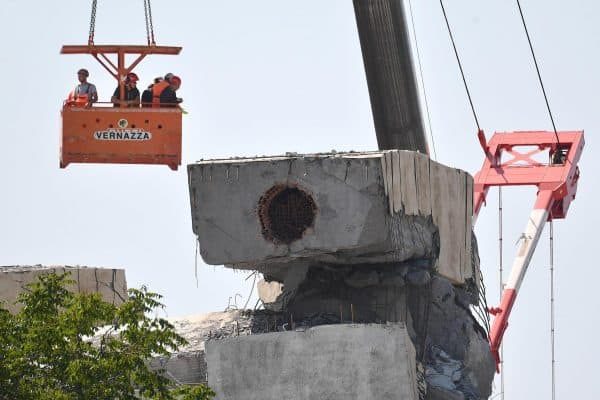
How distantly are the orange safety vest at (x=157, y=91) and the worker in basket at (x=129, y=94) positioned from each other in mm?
386

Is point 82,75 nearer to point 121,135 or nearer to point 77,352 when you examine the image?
point 121,135

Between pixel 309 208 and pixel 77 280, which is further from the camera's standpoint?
pixel 77 280

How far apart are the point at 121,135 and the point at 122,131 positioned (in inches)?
3.4

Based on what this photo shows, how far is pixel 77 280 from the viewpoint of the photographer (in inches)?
Result: 2036

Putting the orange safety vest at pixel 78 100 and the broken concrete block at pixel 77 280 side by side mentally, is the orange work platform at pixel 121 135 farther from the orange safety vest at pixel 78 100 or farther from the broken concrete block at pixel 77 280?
the broken concrete block at pixel 77 280

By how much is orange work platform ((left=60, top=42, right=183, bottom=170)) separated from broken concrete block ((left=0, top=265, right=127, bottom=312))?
247cm

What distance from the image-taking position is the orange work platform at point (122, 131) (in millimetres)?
49719

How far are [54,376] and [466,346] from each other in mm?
13404

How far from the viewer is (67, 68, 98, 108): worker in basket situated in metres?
50.5

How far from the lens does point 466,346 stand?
1758 inches

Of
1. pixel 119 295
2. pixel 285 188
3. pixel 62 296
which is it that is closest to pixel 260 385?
pixel 285 188

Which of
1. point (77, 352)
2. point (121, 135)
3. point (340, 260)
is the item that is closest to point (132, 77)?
point (121, 135)

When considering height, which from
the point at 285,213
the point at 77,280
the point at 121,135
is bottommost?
the point at 77,280

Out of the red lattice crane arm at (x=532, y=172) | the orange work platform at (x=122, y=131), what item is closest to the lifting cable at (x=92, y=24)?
the orange work platform at (x=122, y=131)
